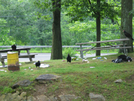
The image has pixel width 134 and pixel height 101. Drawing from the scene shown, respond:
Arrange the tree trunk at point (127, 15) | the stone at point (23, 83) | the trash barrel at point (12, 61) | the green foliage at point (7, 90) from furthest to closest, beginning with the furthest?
1. the tree trunk at point (127, 15)
2. the trash barrel at point (12, 61)
3. the stone at point (23, 83)
4. the green foliage at point (7, 90)

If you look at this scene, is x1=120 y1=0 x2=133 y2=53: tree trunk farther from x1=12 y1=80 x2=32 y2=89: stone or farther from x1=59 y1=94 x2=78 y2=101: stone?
x1=12 y1=80 x2=32 y2=89: stone

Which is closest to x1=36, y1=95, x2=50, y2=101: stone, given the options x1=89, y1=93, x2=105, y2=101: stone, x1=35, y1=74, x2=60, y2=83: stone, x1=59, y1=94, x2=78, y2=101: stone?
x1=59, y1=94, x2=78, y2=101: stone

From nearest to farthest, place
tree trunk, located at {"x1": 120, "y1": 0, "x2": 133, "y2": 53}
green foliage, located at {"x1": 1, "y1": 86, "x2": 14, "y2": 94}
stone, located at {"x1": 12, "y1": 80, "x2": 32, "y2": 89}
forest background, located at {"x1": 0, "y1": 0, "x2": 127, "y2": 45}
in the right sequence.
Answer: green foliage, located at {"x1": 1, "y1": 86, "x2": 14, "y2": 94}, stone, located at {"x1": 12, "y1": 80, "x2": 32, "y2": 89}, tree trunk, located at {"x1": 120, "y1": 0, "x2": 133, "y2": 53}, forest background, located at {"x1": 0, "y1": 0, "x2": 127, "y2": 45}

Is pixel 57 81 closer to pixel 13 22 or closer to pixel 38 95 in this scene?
pixel 38 95

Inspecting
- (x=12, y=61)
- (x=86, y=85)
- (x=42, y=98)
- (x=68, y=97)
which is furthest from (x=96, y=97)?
(x=12, y=61)

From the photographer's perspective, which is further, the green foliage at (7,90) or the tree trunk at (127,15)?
the tree trunk at (127,15)

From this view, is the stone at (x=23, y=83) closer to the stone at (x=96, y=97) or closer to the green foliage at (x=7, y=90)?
the green foliage at (x=7, y=90)

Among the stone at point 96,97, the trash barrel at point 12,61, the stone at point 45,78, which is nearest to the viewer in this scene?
the stone at point 96,97

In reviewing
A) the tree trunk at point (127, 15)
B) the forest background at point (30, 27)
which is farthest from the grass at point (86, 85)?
the forest background at point (30, 27)

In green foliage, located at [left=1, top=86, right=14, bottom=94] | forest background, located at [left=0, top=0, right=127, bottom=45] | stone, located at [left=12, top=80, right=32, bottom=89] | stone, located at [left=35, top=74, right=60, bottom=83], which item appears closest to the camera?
green foliage, located at [left=1, top=86, right=14, bottom=94]

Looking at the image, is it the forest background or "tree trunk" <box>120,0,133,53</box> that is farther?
the forest background

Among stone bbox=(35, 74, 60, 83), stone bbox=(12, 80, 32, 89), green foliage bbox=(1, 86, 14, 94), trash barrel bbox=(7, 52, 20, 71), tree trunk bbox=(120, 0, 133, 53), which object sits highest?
tree trunk bbox=(120, 0, 133, 53)

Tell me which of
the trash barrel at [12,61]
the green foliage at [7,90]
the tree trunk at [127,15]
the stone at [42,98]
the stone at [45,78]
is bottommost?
the stone at [42,98]

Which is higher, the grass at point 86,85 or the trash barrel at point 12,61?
the trash barrel at point 12,61
